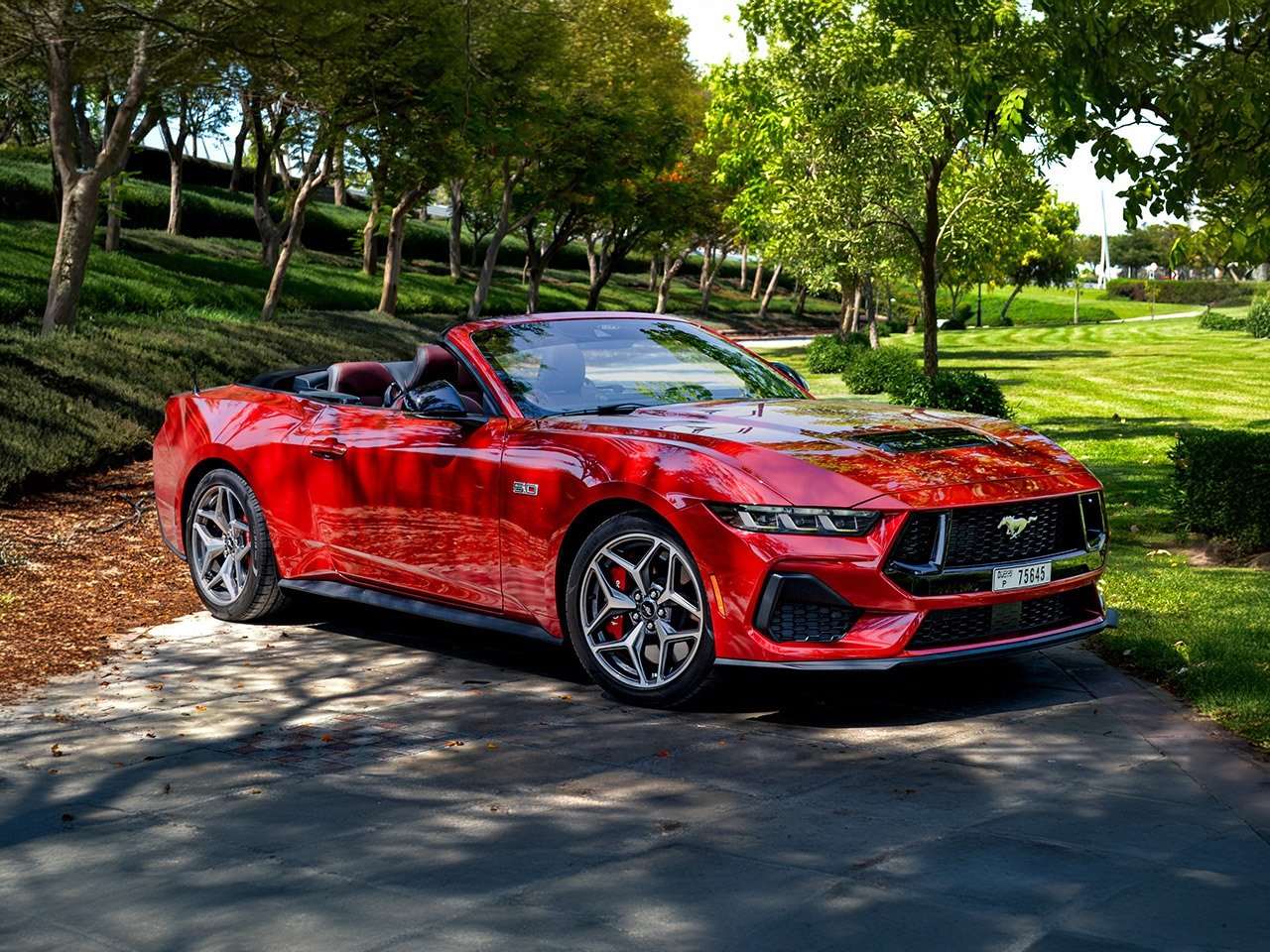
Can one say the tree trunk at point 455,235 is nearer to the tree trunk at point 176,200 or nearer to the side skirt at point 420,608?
the tree trunk at point 176,200

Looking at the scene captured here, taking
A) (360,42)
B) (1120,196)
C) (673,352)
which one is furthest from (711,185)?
(673,352)

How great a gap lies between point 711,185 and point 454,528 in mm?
46497

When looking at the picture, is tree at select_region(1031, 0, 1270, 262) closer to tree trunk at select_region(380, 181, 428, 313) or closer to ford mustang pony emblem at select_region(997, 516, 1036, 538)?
ford mustang pony emblem at select_region(997, 516, 1036, 538)

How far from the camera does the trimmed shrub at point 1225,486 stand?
427 inches

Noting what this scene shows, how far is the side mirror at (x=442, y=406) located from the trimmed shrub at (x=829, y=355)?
28.2 meters

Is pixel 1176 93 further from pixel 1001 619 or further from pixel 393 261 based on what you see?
pixel 393 261

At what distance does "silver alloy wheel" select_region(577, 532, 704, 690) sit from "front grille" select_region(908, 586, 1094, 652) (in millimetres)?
893

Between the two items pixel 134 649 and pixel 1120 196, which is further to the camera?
pixel 1120 196

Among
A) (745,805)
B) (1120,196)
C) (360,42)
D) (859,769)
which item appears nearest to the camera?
(745,805)

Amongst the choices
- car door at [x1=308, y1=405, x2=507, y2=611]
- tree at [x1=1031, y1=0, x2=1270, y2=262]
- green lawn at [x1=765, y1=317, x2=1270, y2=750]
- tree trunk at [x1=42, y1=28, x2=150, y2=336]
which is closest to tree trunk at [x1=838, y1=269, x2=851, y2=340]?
green lawn at [x1=765, y1=317, x2=1270, y2=750]

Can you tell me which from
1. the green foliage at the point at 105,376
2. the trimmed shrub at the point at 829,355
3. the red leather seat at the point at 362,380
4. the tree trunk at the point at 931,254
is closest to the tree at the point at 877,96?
the tree trunk at the point at 931,254

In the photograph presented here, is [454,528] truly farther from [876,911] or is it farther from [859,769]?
[876,911]

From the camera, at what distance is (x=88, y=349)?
17.0m

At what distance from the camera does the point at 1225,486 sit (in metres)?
11.1
